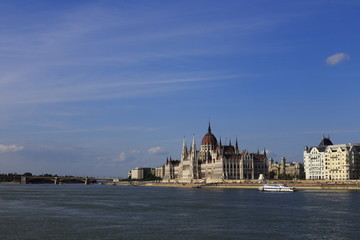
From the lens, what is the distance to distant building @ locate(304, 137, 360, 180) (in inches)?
6929

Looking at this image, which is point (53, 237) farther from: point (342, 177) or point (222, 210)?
point (342, 177)

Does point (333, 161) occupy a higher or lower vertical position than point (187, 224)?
higher

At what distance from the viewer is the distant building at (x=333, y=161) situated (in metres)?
176

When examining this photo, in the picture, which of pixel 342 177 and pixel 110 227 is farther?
pixel 342 177

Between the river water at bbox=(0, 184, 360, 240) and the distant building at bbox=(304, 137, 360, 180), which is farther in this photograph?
the distant building at bbox=(304, 137, 360, 180)

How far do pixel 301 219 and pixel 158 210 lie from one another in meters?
22.3

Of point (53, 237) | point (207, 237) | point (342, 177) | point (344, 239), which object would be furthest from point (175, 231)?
point (342, 177)

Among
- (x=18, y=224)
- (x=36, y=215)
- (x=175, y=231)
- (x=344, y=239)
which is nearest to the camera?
(x=344, y=239)

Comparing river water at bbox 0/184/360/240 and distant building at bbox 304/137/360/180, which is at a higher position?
distant building at bbox 304/137/360/180

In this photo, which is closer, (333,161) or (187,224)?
(187,224)

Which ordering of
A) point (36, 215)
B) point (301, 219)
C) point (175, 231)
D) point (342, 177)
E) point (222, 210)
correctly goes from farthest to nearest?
point (342, 177), point (222, 210), point (36, 215), point (301, 219), point (175, 231)

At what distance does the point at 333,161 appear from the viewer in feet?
597

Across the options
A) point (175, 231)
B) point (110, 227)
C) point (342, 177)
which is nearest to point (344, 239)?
point (175, 231)

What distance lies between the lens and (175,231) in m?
51.2
